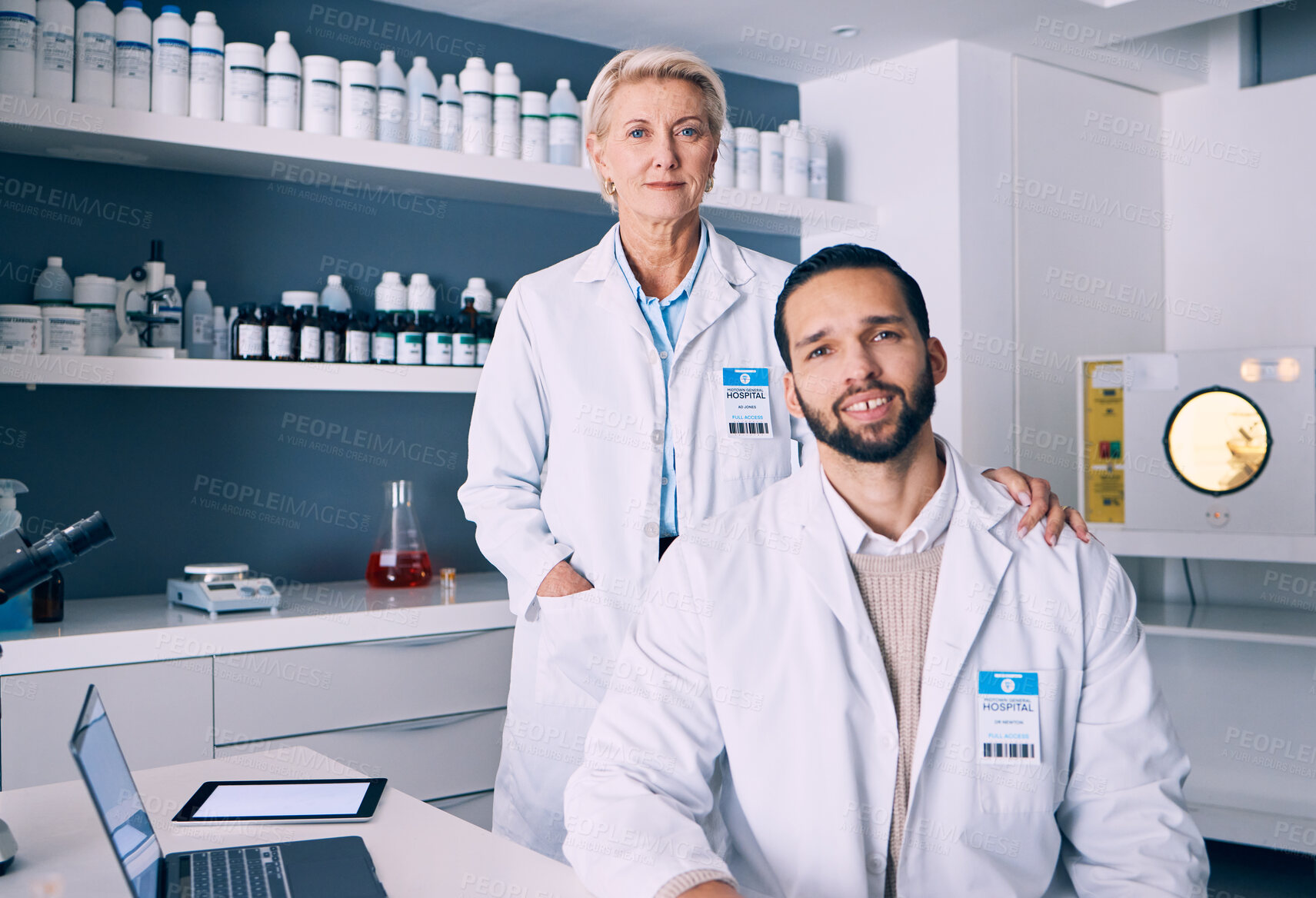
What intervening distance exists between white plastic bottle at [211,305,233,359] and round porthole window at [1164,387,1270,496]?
8.48 feet

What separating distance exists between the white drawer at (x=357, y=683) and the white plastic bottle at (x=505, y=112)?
126 cm

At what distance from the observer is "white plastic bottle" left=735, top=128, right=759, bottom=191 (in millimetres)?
3420

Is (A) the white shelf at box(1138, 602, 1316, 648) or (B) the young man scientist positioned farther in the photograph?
(A) the white shelf at box(1138, 602, 1316, 648)

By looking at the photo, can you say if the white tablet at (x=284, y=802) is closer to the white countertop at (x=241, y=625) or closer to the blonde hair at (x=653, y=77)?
the white countertop at (x=241, y=625)

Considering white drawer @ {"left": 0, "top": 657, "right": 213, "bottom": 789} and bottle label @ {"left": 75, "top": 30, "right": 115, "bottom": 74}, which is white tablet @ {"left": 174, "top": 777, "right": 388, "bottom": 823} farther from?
bottle label @ {"left": 75, "top": 30, "right": 115, "bottom": 74}

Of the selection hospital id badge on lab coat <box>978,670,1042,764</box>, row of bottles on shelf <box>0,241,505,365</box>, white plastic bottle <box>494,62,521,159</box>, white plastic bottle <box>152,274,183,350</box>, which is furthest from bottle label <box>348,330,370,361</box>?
hospital id badge on lab coat <box>978,670,1042,764</box>

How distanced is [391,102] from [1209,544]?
2526 millimetres

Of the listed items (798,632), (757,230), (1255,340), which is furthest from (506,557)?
(1255,340)

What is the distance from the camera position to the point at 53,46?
2.36m

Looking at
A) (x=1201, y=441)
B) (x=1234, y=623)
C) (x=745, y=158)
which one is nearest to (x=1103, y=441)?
(x=1201, y=441)

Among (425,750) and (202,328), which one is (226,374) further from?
(425,750)

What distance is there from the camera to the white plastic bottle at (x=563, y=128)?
10.1 ft

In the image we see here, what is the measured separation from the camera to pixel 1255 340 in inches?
149

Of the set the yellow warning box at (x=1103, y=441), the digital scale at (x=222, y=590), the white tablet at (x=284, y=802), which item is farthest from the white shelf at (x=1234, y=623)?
the white tablet at (x=284, y=802)
